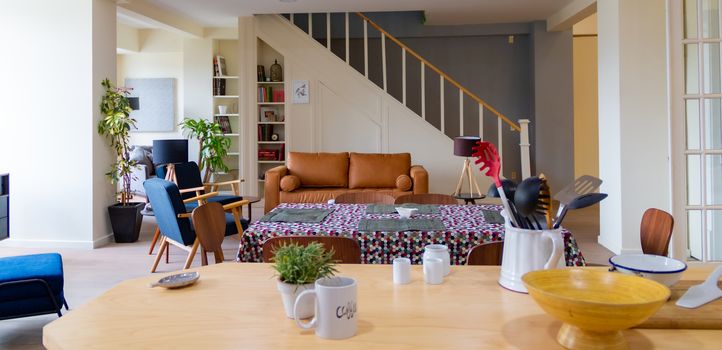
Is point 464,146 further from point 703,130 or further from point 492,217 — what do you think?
point 492,217

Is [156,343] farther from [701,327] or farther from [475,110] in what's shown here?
[475,110]

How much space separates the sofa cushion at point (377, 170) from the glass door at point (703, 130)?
331 centimetres

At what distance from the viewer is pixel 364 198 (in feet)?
13.4

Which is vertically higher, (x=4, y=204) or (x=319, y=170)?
(x=319, y=170)

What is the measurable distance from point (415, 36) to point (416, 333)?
8265 millimetres

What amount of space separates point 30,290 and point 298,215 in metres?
1.56

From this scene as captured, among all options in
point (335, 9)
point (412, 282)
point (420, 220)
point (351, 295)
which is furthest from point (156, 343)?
point (335, 9)

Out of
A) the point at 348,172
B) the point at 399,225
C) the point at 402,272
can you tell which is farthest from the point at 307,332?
the point at 348,172

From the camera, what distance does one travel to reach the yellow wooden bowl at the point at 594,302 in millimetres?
931

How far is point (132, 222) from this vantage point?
5.85 m

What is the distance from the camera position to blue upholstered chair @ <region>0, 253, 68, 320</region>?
2973 millimetres

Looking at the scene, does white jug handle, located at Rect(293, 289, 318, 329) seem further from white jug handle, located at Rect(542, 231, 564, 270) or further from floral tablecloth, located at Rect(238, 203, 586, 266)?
floral tablecloth, located at Rect(238, 203, 586, 266)

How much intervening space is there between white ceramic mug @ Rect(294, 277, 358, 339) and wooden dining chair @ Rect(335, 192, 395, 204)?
2.93 metres

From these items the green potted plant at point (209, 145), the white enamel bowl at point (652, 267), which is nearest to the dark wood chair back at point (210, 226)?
the white enamel bowl at point (652, 267)
